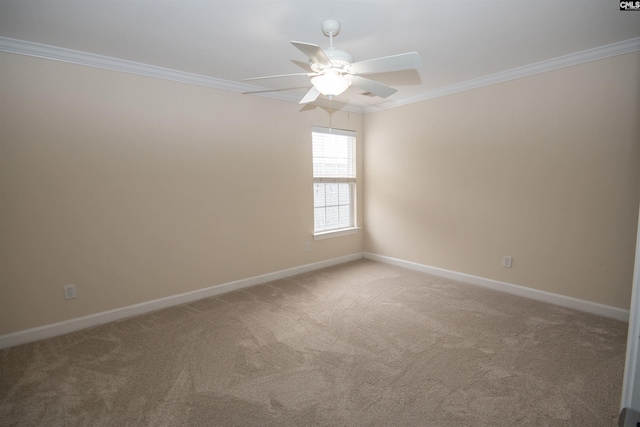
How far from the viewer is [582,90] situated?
2945 mm

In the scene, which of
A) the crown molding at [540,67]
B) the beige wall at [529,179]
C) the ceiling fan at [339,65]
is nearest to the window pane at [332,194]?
the beige wall at [529,179]

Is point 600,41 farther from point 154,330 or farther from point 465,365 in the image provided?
point 154,330

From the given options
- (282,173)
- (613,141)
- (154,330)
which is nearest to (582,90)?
(613,141)

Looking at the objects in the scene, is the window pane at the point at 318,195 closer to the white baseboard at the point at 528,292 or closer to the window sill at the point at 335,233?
the window sill at the point at 335,233

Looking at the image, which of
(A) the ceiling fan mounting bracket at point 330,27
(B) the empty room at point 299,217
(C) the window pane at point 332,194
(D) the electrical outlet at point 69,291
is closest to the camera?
(B) the empty room at point 299,217

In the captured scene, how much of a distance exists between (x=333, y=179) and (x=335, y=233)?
82cm

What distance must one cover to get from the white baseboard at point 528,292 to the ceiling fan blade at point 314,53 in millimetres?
3192

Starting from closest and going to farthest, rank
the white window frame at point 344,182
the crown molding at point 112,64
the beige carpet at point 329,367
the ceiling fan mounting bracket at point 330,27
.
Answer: the beige carpet at point 329,367 → the ceiling fan mounting bracket at point 330,27 → the crown molding at point 112,64 → the white window frame at point 344,182

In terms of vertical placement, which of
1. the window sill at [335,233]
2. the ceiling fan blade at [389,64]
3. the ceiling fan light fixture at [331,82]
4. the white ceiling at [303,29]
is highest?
the white ceiling at [303,29]

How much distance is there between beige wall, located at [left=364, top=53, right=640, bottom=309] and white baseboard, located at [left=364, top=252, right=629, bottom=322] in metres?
0.07

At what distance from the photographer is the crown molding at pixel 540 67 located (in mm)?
2687

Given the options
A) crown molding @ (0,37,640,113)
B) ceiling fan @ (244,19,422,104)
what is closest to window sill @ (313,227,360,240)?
crown molding @ (0,37,640,113)

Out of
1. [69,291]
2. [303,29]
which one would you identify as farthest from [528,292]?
[69,291]

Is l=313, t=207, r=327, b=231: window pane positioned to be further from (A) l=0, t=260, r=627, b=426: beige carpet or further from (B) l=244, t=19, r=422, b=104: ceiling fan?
(B) l=244, t=19, r=422, b=104: ceiling fan
